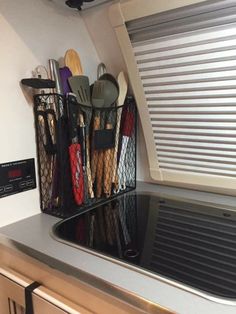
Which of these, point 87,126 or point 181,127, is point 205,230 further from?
point 87,126

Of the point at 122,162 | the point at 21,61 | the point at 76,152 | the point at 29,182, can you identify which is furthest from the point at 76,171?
the point at 21,61

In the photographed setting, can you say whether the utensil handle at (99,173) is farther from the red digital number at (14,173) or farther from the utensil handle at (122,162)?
the red digital number at (14,173)

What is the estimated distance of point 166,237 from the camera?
0.94 meters

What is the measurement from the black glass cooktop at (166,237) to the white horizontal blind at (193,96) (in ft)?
0.63

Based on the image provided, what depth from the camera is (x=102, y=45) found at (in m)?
1.30

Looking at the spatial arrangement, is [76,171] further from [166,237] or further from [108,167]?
[166,237]

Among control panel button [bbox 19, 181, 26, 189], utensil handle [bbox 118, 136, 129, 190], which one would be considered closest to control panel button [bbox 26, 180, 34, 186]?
control panel button [bbox 19, 181, 26, 189]

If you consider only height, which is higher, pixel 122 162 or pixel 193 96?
pixel 193 96

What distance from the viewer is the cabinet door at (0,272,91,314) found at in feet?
2.43

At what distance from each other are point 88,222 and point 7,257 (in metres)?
0.28

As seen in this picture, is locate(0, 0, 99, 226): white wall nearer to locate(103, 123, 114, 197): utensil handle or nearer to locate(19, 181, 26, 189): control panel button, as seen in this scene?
locate(19, 181, 26, 189): control panel button

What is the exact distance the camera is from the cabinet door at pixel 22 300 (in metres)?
0.74

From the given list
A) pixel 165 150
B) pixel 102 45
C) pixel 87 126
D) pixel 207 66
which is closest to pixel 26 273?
pixel 87 126

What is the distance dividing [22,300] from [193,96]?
0.83 m
